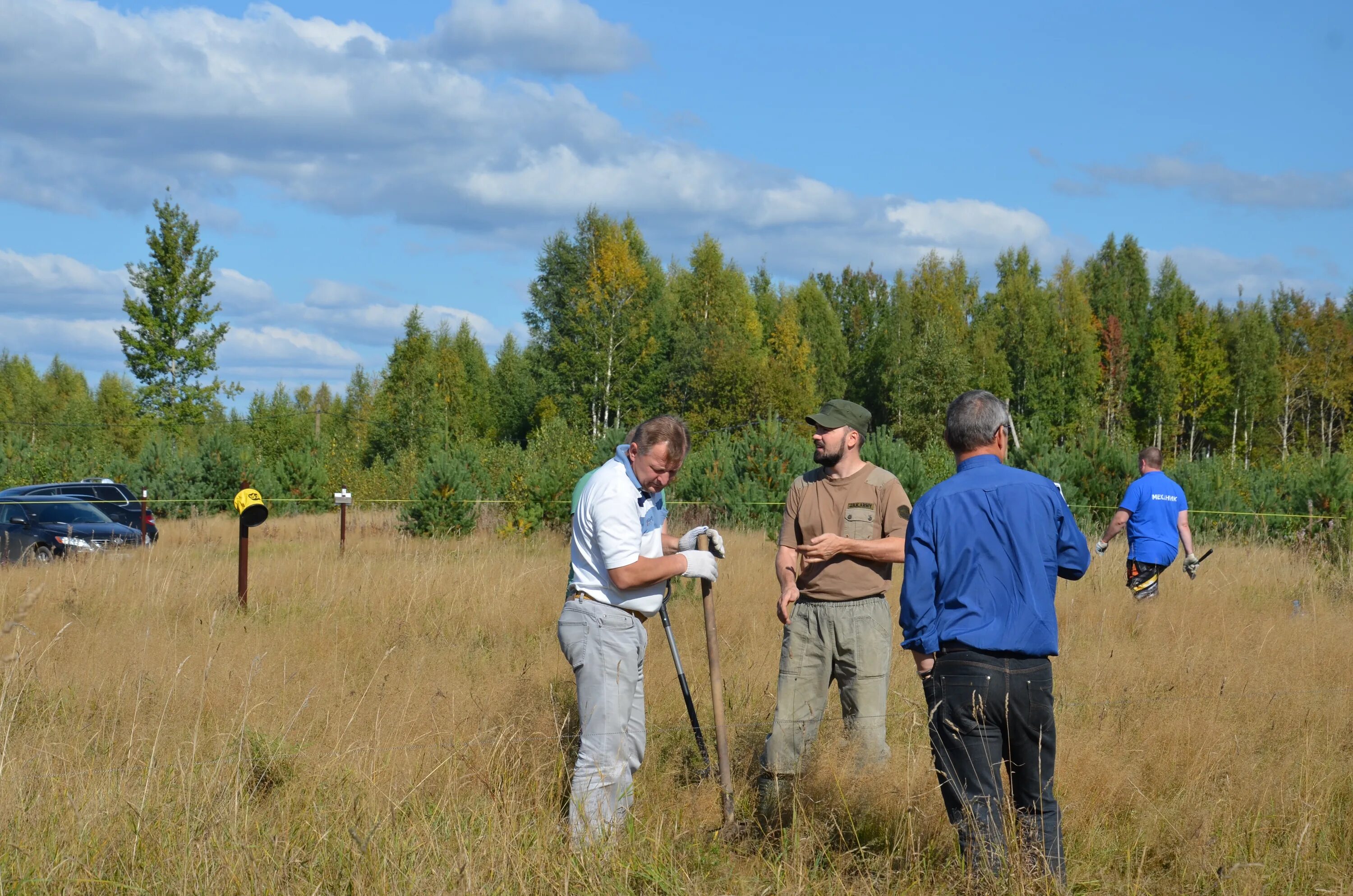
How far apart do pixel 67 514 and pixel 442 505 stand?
5977 millimetres

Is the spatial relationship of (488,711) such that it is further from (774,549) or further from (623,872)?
(774,549)

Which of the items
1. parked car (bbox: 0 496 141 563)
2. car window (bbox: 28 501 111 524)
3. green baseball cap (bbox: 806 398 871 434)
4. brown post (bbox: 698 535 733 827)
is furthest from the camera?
car window (bbox: 28 501 111 524)

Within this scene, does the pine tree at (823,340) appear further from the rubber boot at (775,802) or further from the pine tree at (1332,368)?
the rubber boot at (775,802)

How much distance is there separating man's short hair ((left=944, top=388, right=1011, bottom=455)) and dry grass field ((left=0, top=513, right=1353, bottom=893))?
1449 mm

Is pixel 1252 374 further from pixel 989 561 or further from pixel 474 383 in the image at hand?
pixel 989 561

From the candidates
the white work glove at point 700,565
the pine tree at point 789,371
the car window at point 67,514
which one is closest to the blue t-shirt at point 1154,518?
the white work glove at point 700,565

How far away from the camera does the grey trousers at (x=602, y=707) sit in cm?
390

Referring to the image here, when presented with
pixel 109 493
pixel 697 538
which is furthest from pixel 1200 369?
pixel 697 538

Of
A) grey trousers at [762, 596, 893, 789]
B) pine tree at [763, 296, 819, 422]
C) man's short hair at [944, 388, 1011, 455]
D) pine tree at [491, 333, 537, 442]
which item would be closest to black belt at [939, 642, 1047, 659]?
man's short hair at [944, 388, 1011, 455]

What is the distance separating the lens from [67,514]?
55.8ft

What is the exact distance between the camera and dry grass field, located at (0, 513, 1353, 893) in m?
3.64

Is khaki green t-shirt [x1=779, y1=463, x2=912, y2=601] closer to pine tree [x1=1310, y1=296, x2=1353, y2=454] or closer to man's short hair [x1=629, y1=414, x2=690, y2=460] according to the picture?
man's short hair [x1=629, y1=414, x2=690, y2=460]

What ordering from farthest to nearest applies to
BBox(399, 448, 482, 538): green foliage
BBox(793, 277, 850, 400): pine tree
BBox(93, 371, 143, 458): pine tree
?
BBox(793, 277, 850, 400): pine tree → BBox(93, 371, 143, 458): pine tree → BBox(399, 448, 482, 538): green foliage

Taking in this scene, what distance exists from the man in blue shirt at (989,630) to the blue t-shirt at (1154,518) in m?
6.63
